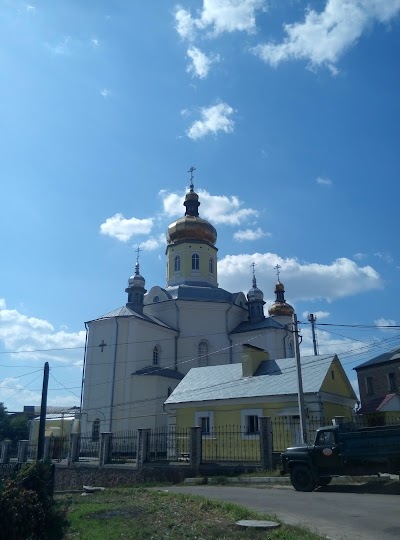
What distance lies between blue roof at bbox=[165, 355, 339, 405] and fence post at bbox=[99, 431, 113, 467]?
3563 mm

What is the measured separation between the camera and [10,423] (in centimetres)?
6769

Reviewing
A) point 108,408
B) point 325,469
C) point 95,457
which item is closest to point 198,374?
point 95,457

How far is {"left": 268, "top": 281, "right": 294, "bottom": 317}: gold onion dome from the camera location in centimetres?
4869

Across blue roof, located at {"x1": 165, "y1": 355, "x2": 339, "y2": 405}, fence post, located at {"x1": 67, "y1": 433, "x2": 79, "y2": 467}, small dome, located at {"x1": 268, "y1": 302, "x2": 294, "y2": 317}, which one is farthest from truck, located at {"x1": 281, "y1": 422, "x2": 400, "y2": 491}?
small dome, located at {"x1": 268, "y1": 302, "x2": 294, "y2": 317}

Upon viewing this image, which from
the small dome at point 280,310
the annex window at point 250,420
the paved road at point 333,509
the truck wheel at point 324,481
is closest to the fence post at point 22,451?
the annex window at point 250,420

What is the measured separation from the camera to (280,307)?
4903 centimetres

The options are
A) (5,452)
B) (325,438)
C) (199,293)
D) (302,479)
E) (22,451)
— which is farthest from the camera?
(199,293)

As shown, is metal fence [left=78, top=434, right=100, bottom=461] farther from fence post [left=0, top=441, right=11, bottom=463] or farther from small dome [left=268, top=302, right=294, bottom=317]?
small dome [left=268, top=302, right=294, bottom=317]

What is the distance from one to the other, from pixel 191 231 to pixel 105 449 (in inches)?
1003

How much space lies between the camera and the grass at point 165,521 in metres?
7.34

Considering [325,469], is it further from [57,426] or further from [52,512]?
[57,426]

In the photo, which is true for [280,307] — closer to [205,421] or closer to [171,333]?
[171,333]

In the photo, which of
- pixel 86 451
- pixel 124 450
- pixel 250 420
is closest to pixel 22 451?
pixel 86 451

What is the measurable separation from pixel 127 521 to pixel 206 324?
31346 mm
